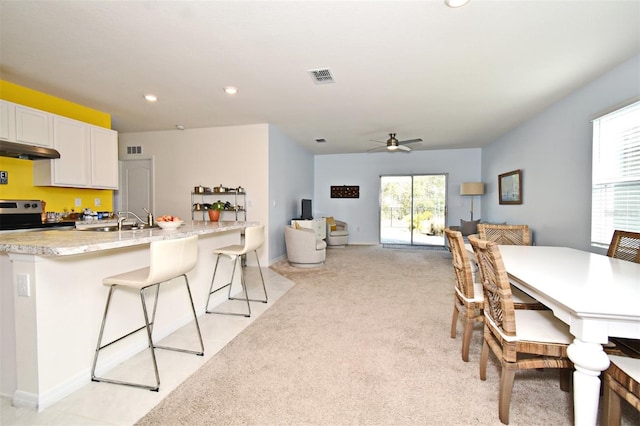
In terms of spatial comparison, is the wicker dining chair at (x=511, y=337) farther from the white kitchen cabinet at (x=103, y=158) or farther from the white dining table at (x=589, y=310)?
the white kitchen cabinet at (x=103, y=158)

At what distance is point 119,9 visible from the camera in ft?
7.04

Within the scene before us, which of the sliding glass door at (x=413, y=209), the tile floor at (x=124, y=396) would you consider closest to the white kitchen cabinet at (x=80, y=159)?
the tile floor at (x=124, y=396)

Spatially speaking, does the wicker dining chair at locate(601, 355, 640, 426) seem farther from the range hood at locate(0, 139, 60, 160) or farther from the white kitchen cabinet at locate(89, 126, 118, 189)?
the white kitchen cabinet at locate(89, 126, 118, 189)

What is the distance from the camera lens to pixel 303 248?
17.7 feet

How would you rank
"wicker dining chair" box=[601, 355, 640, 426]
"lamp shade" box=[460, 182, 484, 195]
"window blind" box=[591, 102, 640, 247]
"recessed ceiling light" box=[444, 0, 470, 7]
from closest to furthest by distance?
"wicker dining chair" box=[601, 355, 640, 426], "recessed ceiling light" box=[444, 0, 470, 7], "window blind" box=[591, 102, 640, 247], "lamp shade" box=[460, 182, 484, 195]

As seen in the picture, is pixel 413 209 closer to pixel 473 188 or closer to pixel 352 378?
pixel 473 188

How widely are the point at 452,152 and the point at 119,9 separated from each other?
7.69 meters

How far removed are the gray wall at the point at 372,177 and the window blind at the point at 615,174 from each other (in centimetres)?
466

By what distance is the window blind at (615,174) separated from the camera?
2756mm

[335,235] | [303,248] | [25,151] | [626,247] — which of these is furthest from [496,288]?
[335,235]

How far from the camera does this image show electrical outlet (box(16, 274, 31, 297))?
162 cm

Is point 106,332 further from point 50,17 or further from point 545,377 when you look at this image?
point 545,377

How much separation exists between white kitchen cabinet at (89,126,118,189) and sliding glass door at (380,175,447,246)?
6.27m

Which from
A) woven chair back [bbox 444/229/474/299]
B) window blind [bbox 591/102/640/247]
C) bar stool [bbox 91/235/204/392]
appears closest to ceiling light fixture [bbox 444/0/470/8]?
woven chair back [bbox 444/229/474/299]
